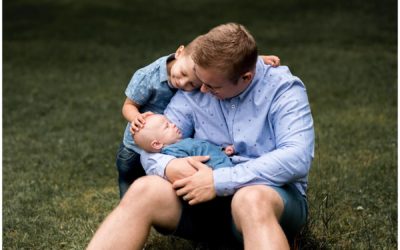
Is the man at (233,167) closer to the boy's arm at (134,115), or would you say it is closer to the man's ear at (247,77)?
the man's ear at (247,77)

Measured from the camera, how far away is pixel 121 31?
13039 millimetres

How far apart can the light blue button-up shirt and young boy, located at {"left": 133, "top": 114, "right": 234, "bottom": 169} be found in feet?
0.15

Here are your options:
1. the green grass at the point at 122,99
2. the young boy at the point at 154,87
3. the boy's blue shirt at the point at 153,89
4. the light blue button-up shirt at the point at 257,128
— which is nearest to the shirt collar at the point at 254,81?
the light blue button-up shirt at the point at 257,128

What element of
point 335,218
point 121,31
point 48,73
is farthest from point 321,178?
point 121,31

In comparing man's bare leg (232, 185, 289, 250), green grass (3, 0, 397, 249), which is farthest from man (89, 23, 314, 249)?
green grass (3, 0, 397, 249)

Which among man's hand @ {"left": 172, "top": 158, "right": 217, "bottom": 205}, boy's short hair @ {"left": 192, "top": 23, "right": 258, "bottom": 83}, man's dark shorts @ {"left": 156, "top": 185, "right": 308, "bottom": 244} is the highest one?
boy's short hair @ {"left": 192, "top": 23, "right": 258, "bottom": 83}

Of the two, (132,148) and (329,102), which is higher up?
(132,148)

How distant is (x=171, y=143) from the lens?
3305 mm

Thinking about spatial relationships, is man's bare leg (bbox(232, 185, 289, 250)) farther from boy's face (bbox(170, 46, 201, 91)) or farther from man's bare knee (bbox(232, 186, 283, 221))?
boy's face (bbox(170, 46, 201, 91))

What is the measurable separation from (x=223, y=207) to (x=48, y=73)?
6.89 metres

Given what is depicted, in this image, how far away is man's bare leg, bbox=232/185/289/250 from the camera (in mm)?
2797

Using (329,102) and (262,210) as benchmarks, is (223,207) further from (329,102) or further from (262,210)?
(329,102)

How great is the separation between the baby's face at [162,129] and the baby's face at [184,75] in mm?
169

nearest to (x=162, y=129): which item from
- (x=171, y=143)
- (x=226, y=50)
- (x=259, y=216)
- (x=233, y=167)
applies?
(x=171, y=143)
